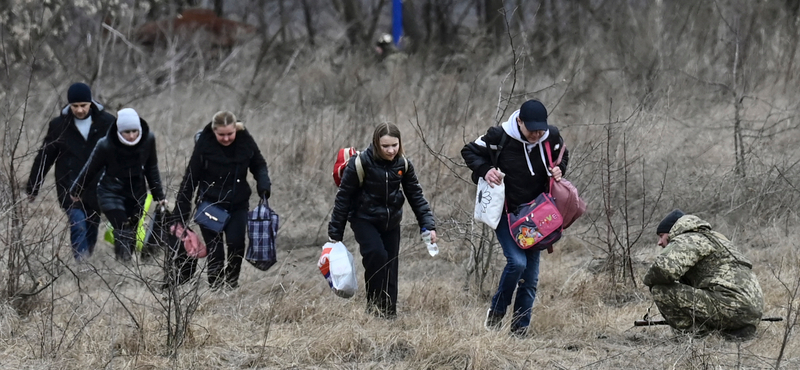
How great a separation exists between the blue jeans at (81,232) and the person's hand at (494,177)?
3.54 meters

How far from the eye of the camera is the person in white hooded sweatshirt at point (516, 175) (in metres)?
5.56

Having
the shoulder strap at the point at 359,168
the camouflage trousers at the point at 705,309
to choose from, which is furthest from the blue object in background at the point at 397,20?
the camouflage trousers at the point at 705,309

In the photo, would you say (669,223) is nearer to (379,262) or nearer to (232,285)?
(379,262)

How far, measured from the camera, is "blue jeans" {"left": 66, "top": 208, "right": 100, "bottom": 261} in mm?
7629

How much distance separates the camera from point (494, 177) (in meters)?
5.51

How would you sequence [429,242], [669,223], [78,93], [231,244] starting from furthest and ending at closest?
Answer: [78,93], [231,244], [429,242], [669,223]

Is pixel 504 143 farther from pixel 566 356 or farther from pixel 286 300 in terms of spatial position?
pixel 286 300

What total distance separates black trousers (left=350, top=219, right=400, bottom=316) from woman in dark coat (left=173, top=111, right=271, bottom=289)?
1.16 m

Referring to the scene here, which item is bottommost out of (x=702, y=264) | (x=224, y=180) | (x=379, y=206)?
(x=702, y=264)

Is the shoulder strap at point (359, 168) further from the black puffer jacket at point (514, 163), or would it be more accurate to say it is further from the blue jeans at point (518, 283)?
the blue jeans at point (518, 283)

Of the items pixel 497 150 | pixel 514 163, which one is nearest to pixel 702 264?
pixel 514 163

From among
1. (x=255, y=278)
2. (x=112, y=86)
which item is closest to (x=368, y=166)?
(x=255, y=278)

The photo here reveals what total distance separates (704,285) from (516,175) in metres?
1.22

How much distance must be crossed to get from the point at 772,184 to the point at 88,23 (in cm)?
1243
